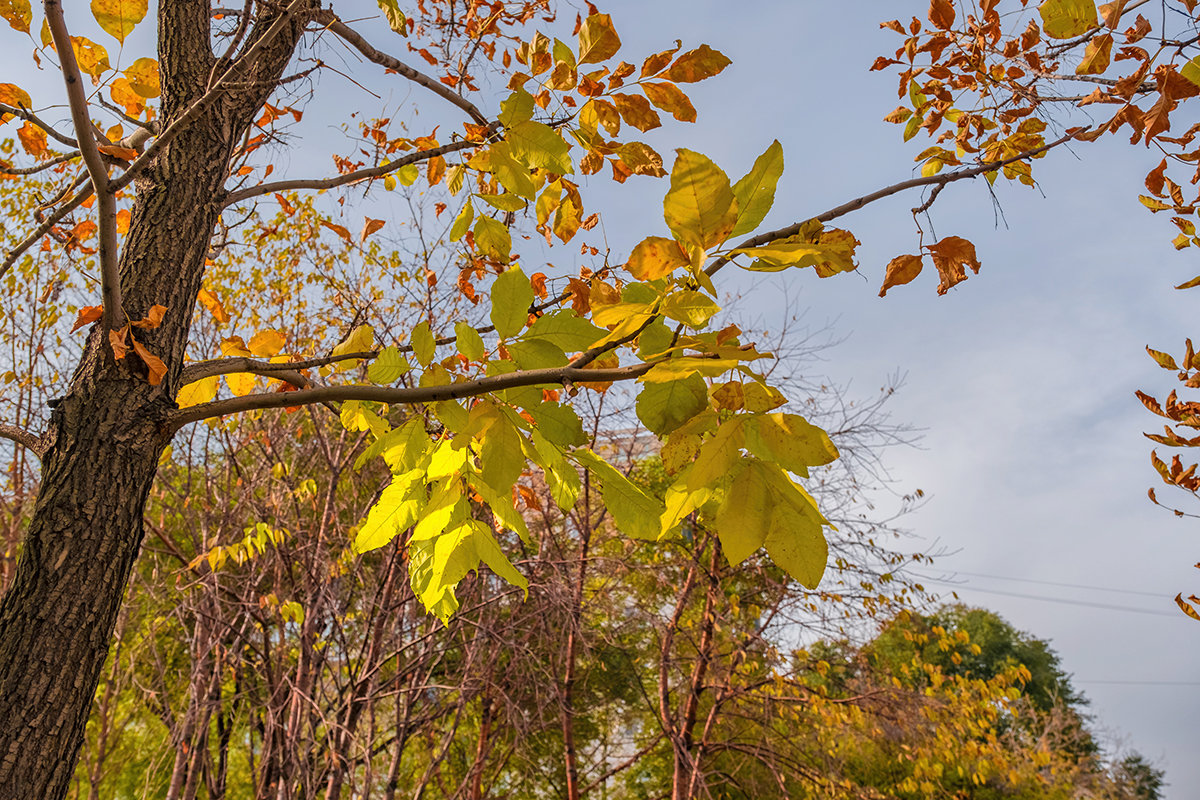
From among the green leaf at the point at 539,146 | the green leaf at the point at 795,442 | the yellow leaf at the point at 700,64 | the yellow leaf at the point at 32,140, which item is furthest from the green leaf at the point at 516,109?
the yellow leaf at the point at 32,140

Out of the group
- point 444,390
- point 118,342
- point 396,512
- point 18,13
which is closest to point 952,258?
point 444,390

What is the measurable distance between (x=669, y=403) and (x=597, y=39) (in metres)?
0.55

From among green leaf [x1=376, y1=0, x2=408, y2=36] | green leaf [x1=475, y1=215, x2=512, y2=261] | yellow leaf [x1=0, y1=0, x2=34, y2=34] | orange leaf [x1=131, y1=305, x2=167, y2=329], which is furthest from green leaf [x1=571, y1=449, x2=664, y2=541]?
yellow leaf [x1=0, y1=0, x2=34, y2=34]

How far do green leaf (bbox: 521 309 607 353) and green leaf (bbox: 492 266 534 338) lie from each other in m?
0.02

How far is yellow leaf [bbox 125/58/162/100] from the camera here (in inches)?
45.2

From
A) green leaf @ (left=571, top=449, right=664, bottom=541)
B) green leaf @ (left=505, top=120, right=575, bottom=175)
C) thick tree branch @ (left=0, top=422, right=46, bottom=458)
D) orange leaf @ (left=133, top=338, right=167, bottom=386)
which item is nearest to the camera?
green leaf @ (left=571, top=449, right=664, bottom=541)

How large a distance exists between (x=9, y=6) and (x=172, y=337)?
494 millimetres

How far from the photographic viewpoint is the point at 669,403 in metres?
0.55

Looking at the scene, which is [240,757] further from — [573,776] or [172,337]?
[172,337]

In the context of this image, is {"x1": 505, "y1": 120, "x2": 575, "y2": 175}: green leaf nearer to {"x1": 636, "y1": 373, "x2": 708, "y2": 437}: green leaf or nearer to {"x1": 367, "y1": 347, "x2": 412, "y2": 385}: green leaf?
{"x1": 367, "y1": 347, "x2": 412, "y2": 385}: green leaf

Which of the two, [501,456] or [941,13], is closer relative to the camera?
[501,456]

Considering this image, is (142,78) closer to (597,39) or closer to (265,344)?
(265,344)

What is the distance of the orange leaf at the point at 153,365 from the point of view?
0.93 meters

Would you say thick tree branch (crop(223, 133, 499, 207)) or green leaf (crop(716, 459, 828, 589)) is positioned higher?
thick tree branch (crop(223, 133, 499, 207))
